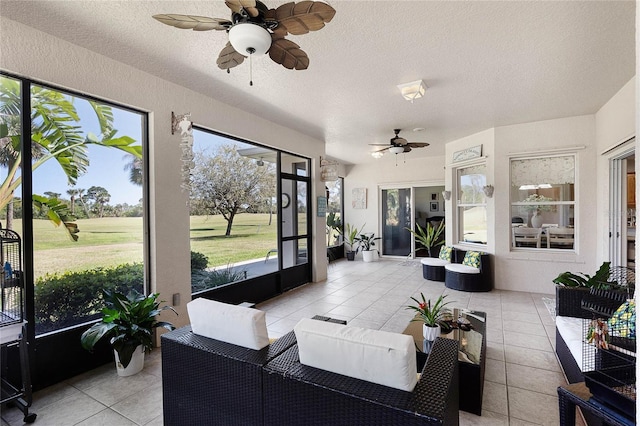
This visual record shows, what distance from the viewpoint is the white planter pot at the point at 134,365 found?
2.58 metres

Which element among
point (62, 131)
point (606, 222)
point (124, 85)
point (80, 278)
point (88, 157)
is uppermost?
point (124, 85)

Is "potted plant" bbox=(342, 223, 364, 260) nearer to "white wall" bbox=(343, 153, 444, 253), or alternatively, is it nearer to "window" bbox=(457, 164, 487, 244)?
"white wall" bbox=(343, 153, 444, 253)

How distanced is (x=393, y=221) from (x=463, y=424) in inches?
264

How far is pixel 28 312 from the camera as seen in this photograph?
7.80ft

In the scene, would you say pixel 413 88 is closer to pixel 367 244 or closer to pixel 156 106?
pixel 156 106

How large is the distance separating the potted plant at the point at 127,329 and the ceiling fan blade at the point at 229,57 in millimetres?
2091

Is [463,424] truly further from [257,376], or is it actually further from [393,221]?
[393,221]

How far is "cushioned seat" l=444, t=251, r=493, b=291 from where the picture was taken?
5027 mm

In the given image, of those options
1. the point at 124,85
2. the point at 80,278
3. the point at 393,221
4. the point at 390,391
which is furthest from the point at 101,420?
the point at 393,221

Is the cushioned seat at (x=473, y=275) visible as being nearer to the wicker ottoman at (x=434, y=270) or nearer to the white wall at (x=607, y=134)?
the wicker ottoman at (x=434, y=270)

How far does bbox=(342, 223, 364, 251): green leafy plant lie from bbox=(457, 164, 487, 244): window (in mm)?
3011

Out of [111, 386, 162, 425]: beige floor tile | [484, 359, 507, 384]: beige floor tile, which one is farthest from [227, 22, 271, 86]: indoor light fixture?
[484, 359, 507, 384]: beige floor tile

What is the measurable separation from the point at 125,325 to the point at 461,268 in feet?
16.1

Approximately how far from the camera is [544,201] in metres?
4.99
